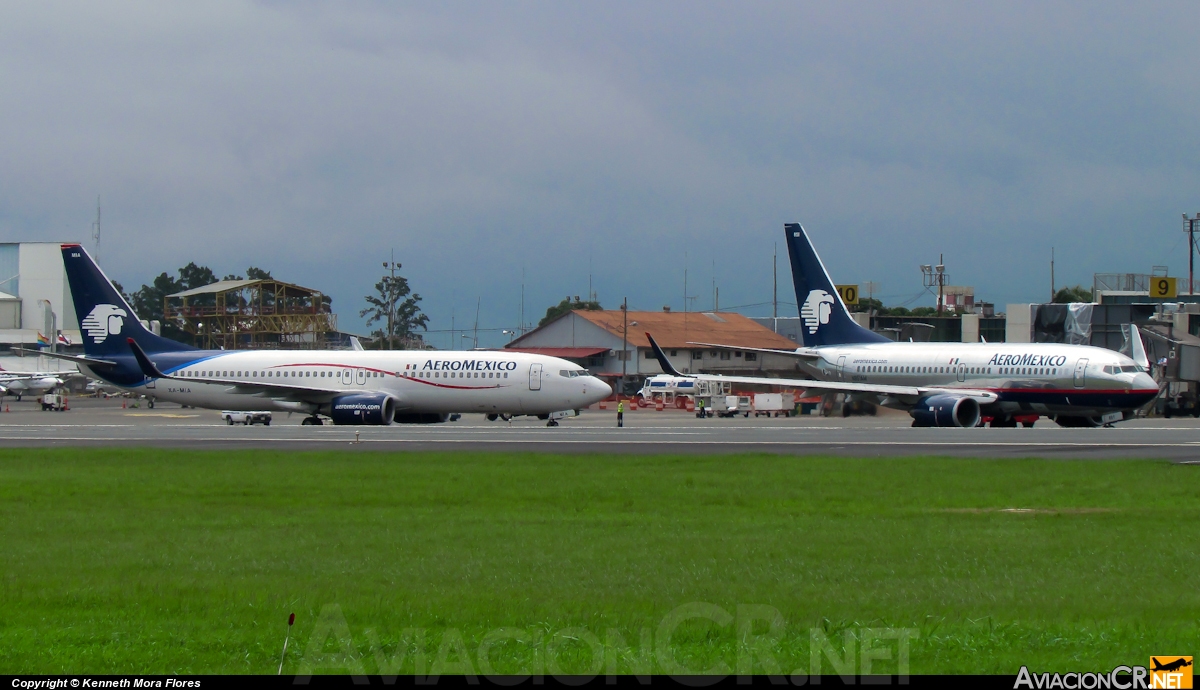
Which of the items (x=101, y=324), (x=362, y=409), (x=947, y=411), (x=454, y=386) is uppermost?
(x=101, y=324)

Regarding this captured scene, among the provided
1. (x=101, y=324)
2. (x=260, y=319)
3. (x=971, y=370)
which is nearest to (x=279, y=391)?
(x=101, y=324)

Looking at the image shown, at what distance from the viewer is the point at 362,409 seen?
50.8 m

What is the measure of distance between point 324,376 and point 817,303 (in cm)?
2366

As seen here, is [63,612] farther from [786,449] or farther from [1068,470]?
[786,449]

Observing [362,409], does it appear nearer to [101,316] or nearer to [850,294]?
[101,316]

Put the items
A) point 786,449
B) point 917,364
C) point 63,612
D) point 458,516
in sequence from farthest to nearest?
point 917,364, point 786,449, point 458,516, point 63,612

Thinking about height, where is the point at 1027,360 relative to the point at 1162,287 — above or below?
below

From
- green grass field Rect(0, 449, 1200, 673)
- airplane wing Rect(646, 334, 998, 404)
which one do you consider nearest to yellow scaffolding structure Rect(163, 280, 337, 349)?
airplane wing Rect(646, 334, 998, 404)

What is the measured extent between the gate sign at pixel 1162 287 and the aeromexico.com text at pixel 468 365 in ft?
172

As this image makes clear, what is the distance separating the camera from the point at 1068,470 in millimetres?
25188

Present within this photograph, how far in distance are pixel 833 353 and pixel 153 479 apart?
3708 centimetres

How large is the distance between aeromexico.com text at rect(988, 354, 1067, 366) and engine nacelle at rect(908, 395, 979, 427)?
7.40 ft

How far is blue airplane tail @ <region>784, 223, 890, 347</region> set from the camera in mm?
57134

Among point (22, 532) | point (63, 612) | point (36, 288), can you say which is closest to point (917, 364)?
point (22, 532)
